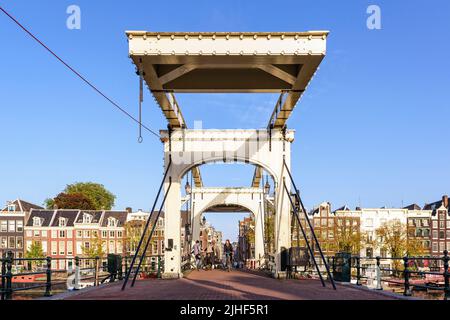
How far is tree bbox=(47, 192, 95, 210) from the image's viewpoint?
76.9 meters

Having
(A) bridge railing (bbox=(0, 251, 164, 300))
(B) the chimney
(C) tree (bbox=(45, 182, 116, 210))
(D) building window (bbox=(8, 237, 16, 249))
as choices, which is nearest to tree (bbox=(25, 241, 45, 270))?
(D) building window (bbox=(8, 237, 16, 249))

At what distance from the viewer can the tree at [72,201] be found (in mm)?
76875

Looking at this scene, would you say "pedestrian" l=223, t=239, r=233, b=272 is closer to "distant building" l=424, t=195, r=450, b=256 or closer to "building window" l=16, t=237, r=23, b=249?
"building window" l=16, t=237, r=23, b=249

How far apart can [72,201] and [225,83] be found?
66.9 meters

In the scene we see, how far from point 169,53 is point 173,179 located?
7320 mm

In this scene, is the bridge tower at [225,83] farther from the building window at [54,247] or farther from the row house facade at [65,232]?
the building window at [54,247]

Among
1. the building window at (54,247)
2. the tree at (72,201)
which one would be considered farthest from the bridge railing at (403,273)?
the tree at (72,201)

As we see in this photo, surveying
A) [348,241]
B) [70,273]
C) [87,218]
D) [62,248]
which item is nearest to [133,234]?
[87,218]

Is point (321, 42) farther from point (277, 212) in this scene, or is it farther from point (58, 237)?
point (58, 237)

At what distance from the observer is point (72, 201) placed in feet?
253

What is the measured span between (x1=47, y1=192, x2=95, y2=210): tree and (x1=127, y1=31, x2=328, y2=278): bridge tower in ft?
203

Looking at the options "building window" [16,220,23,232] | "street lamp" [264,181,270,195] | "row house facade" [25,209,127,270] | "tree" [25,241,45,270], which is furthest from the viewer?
"building window" [16,220,23,232]

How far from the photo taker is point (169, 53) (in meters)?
11.9
